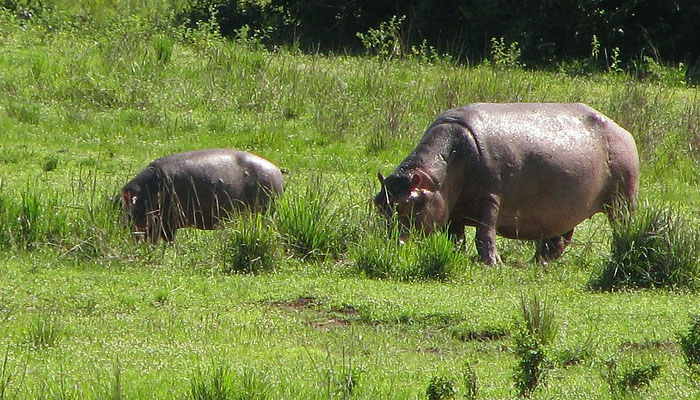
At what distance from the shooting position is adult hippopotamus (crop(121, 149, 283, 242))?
1111 cm

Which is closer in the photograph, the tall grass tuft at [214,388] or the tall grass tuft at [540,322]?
the tall grass tuft at [214,388]

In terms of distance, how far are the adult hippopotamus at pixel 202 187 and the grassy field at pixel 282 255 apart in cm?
35

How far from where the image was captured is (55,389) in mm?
6094

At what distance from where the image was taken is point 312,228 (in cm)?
989

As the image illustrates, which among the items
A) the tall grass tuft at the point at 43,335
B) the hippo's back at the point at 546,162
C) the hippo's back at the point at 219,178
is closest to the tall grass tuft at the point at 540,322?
the tall grass tuft at the point at 43,335

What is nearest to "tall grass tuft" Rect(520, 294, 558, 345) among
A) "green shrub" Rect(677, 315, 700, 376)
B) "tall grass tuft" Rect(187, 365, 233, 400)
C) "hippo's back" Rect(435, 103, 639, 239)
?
"green shrub" Rect(677, 315, 700, 376)

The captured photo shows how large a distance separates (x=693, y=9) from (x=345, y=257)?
12.0 metres

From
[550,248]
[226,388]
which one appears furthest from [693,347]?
[550,248]

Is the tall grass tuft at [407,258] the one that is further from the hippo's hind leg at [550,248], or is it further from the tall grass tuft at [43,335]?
the tall grass tuft at [43,335]

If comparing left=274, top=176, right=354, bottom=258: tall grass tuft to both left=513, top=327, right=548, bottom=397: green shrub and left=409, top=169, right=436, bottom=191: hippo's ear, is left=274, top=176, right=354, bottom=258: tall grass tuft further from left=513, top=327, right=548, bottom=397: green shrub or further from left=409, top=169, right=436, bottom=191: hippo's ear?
left=513, top=327, right=548, bottom=397: green shrub

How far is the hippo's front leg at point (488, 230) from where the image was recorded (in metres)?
10.1

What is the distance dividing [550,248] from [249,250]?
8.76 feet

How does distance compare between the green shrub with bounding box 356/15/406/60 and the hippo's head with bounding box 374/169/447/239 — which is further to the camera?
the green shrub with bounding box 356/15/406/60

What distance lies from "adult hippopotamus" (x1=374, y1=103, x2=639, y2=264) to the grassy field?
0.94 ft
